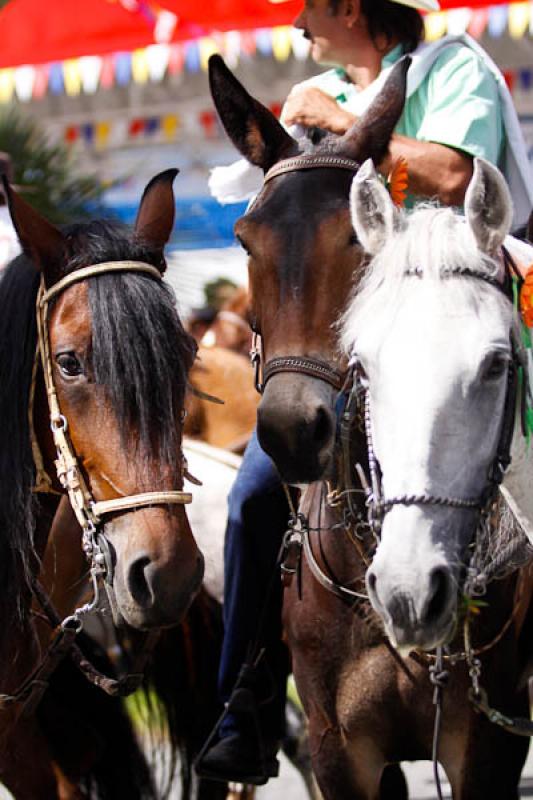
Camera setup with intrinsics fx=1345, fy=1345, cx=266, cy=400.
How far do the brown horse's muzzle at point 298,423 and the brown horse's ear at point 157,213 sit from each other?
702mm

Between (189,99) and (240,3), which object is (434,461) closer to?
(240,3)

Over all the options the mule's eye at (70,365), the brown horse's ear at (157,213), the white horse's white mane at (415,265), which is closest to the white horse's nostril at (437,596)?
the white horse's white mane at (415,265)

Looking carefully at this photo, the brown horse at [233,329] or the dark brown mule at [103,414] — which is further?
the brown horse at [233,329]

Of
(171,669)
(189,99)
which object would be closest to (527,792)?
(171,669)

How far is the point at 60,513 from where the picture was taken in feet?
11.8

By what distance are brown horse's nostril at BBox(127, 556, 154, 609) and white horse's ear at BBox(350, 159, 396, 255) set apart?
910 mm

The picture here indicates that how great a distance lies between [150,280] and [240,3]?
6434 millimetres

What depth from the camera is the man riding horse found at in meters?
3.93

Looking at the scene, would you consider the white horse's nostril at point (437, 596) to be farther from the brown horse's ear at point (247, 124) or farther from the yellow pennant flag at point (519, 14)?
the yellow pennant flag at point (519, 14)

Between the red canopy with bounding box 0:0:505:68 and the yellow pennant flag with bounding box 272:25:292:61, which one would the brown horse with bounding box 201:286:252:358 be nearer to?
the yellow pennant flag with bounding box 272:25:292:61

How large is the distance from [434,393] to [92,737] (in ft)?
8.25

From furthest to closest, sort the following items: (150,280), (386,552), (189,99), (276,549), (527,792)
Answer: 1. (189,99)
2. (527,792)
3. (276,549)
4. (150,280)
5. (386,552)

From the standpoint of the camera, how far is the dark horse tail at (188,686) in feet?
16.4

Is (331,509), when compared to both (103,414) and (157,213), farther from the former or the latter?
(157,213)
